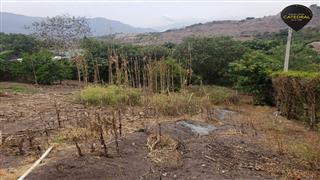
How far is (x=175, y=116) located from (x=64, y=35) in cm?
2017

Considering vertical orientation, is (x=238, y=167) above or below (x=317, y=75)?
below

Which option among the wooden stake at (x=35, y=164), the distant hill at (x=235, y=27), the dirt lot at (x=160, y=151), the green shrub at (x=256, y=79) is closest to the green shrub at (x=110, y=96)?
the dirt lot at (x=160, y=151)

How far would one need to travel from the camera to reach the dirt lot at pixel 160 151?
5305 mm

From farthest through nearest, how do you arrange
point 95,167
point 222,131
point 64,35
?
point 64,35, point 222,131, point 95,167

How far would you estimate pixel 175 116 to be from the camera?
9727 millimetres

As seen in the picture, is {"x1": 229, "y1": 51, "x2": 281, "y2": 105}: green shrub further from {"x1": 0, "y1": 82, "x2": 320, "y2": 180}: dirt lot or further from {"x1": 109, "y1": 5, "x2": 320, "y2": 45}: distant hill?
{"x1": 109, "y1": 5, "x2": 320, "y2": 45}: distant hill

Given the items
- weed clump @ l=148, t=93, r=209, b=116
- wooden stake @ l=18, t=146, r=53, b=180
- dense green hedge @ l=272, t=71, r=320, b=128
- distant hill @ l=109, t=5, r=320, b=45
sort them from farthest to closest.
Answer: distant hill @ l=109, t=5, r=320, b=45, weed clump @ l=148, t=93, r=209, b=116, dense green hedge @ l=272, t=71, r=320, b=128, wooden stake @ l=18, t=146, r=53, b=180

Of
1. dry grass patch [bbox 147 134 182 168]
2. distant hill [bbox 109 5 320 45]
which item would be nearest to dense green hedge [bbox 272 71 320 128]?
dry grass patch [bbox 147 134 182 168]

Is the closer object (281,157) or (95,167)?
(95,167)

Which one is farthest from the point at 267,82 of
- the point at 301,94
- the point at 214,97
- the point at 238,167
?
the point at 238,167

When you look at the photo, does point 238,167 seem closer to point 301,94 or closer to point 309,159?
point 309,159

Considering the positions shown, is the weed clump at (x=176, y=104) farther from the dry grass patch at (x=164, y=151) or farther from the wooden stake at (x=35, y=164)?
the wooden stake at (x=35, y=164)

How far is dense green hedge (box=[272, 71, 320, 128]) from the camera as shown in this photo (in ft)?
29.6

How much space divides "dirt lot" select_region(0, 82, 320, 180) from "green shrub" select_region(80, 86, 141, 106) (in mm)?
1181
